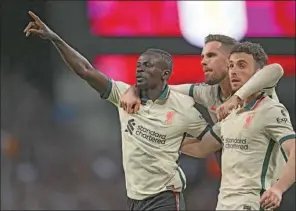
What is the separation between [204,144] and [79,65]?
0.54m

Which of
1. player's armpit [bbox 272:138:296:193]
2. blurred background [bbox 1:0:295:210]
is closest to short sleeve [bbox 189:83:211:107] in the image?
player's armpit [bbox 272:138:296:193]

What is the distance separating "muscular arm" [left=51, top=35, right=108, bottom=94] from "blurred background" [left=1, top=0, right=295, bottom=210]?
1.79 meters

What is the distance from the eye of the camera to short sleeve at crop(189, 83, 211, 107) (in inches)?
122

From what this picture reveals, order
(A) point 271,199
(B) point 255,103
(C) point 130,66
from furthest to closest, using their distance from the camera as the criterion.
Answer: (C) point 130,66 < (B) point 255,103 < (A) point 271,199

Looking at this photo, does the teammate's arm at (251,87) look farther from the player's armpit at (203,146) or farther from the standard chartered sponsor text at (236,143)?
the player's armpit at (203,146)

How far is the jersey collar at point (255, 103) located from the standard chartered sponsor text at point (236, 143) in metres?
0.11

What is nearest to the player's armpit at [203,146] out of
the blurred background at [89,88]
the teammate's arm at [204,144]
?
the teammate's arm at [204,144]

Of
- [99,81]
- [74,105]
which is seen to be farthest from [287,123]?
[74,105]

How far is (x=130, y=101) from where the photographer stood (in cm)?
292

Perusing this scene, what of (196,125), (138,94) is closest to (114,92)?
(138,94)

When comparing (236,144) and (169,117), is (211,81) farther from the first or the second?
(236,144)

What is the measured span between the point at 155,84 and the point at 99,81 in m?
0.20

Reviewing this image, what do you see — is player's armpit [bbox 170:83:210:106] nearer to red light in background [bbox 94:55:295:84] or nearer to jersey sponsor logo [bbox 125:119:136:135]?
jersey sponsor logo [bbox 125:119:136:135]

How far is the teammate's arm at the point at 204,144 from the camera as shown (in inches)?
119
